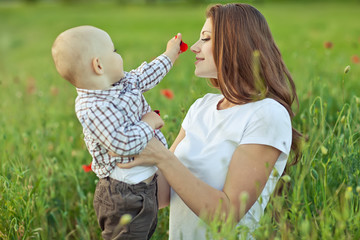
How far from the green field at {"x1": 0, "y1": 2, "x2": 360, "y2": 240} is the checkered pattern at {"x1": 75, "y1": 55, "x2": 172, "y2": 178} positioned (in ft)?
1.43

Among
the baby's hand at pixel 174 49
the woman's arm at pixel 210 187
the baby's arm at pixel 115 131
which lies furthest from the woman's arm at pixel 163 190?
the baby's hand at pixel 174 49

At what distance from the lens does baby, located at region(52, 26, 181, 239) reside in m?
1.59

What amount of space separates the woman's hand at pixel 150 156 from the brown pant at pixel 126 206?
0.09m

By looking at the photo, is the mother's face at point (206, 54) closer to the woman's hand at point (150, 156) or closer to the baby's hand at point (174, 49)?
the baby's hand at point (174, 49)

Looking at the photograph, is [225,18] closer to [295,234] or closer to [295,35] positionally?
[295,234]

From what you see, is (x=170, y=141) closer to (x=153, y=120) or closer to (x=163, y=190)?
(x=163, y=190)

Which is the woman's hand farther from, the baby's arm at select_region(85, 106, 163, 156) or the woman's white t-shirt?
the woman's white t-shirt

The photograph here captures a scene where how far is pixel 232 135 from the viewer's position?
180 cm

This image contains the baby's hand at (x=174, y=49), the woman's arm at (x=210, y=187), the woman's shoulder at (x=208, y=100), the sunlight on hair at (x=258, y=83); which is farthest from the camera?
the woman's shoulder at (x=208, y=100)

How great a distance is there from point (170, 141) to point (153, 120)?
38.6 inches

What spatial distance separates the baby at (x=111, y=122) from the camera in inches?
62.5

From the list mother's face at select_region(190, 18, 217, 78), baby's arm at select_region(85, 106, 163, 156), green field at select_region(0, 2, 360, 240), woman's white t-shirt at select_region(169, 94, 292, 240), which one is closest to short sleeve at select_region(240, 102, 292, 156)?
woman's white t-shirt at select_region(169, 94, 292, 240)

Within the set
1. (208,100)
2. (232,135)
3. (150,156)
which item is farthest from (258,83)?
(150,156)

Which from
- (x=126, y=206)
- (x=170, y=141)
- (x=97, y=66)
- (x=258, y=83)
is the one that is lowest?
(x=170, y=141)
